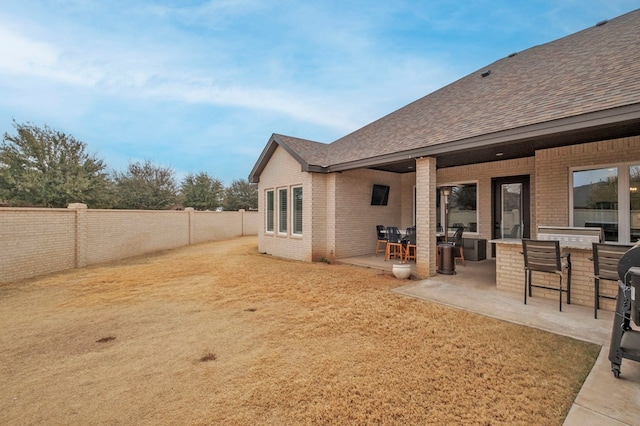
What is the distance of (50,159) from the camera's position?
1494 cm

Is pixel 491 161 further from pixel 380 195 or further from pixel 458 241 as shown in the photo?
pixel 380 195

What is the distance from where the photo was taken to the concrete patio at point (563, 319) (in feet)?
7.00

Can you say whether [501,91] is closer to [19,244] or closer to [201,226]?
[19,244]

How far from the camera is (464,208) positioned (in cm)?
934

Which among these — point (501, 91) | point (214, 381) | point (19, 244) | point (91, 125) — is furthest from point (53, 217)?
point (91, 125)

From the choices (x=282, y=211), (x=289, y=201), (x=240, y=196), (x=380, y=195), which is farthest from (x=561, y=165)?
(x=240, y=196)

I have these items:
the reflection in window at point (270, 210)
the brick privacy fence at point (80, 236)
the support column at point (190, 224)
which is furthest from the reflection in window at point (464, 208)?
the support column at point (190, 224)

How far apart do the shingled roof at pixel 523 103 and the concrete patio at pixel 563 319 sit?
291cm

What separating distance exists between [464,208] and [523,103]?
4.24 meters

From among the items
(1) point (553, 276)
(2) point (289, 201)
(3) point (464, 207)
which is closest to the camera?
(1) point (553, 276)

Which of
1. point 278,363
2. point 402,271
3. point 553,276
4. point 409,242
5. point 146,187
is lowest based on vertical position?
point 278,363

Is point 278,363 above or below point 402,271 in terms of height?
below

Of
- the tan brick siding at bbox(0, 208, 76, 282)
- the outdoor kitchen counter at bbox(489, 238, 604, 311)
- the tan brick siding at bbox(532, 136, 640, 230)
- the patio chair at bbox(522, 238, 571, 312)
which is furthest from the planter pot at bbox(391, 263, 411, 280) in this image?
the tan brick siding at bbox(0, 208, 76, 282)

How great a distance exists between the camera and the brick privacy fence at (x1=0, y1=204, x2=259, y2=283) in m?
Result: 7.26
